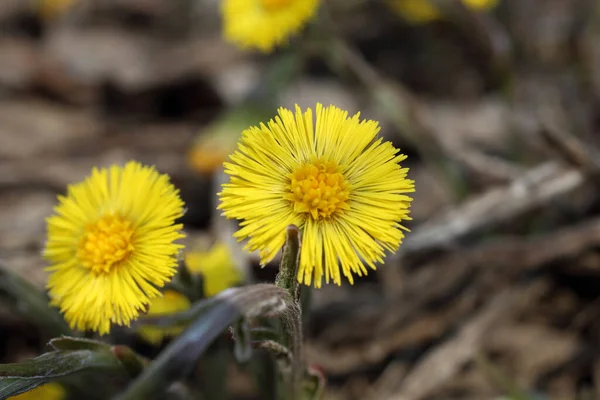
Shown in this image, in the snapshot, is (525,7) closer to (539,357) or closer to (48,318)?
(539,357)

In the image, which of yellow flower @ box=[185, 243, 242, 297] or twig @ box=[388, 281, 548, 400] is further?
twig @ box=[388, 281, 548, 400]

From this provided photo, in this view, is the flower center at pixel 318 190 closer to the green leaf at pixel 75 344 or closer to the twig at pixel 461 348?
the green leaf at pixel 75 344

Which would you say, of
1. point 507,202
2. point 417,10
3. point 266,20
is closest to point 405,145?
point 417,10

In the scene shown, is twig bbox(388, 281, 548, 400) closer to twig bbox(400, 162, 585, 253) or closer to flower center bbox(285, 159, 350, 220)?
twig bbox(400, 162, 585, 253)

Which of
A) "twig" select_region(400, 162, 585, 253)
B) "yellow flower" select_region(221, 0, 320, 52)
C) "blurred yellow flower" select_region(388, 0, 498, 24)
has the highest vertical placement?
"blurred yellow flower" select_region(388, 0, 498, 24)

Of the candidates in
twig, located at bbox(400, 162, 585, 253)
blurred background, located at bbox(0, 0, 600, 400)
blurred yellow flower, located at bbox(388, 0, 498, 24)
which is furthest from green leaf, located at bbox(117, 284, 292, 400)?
blurred yellow flower, located at bbox(388, 0, 498, 24)

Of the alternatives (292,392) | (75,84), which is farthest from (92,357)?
(75,84)

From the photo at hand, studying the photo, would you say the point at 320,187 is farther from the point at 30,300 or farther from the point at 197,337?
the point at 30,300
